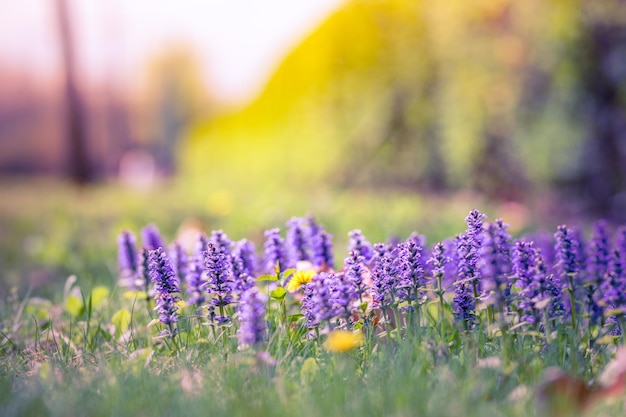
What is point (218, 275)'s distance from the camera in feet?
9.14

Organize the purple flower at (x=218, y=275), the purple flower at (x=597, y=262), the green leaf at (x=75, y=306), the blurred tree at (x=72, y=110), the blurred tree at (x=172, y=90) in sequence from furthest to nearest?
the blurred tree at (x=172, y=90), the blurred tree at (x=72, y=110), the green leaf at (x=75, y=306), the purple flower at (x=597, y=262), the purple flower at (x=218, y=275)

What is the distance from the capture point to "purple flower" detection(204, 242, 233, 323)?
9.05 ft

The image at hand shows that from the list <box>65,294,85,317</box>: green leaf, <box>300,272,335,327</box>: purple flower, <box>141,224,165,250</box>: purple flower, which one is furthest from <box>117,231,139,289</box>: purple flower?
<box>300,272,335,327</box>: purple flower

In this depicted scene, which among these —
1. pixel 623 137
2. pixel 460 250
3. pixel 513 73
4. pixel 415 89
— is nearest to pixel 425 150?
pixel 415 89

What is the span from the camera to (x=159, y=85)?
40500 millimetres

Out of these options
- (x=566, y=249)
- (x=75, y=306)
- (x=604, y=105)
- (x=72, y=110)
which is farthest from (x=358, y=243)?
(x=72, y=110)

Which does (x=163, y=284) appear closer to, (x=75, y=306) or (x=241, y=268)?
(x=241, y=268)

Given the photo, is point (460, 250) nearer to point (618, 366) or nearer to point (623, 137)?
→ point (618, 366)

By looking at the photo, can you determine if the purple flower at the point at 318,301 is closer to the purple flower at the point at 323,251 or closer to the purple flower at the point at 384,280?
the purple flower at the point at 384,280

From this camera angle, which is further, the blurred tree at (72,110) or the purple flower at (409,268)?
the blurred tree at (72,110)

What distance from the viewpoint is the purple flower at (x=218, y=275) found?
2.76 meters

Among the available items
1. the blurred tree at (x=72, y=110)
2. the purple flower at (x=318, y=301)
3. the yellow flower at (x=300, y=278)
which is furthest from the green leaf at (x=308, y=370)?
the blurred tree at (x=72, y=110)

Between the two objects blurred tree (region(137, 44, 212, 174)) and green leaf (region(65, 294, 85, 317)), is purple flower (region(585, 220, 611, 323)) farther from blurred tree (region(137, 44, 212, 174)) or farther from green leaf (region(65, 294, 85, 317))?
blurred tree (region(137, 44, 212, 174))

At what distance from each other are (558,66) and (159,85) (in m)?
34.2
